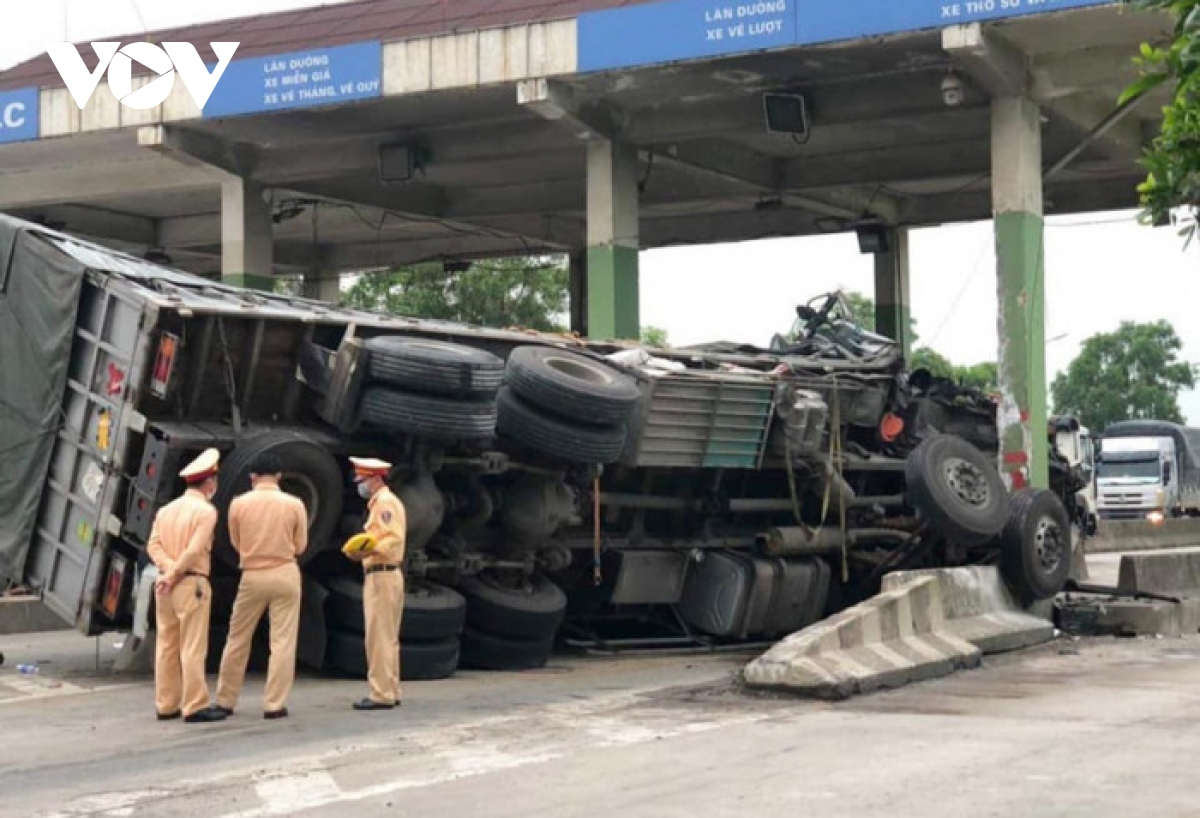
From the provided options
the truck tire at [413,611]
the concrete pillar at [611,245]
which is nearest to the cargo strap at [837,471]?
the truck tire at [413,611]

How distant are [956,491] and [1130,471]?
42.2 metres

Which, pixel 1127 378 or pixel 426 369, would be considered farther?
pixel 1127 378

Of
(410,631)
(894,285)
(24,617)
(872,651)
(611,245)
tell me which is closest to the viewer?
(410,631)

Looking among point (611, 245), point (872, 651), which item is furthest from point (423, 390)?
point (611, 245)

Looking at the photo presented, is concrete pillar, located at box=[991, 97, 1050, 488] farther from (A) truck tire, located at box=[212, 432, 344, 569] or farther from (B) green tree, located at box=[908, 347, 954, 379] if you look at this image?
(B) green tree, located at box=[908, 347, 954, 379]

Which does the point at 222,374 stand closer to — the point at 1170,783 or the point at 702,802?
the point at 702,802

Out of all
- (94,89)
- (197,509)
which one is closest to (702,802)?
(197,509)

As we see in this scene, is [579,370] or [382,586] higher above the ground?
[579,370]

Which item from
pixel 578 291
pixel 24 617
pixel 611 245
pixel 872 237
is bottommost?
pixel 24 617

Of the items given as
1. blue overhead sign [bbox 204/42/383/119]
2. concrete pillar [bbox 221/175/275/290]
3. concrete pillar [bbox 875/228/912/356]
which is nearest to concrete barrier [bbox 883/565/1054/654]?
blue overhead sign [bbox 204/42/383/119]

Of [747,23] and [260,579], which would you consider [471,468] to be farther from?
[747,23]

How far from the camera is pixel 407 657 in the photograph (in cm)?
1285

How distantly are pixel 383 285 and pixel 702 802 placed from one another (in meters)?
46.5

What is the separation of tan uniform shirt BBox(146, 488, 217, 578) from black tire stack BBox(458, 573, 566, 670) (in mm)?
3035
